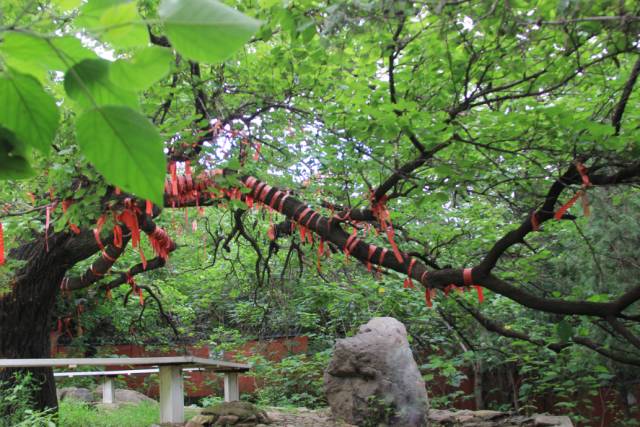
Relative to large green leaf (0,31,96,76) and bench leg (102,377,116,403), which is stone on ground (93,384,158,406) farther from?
large green leaf (0,31,96,76)

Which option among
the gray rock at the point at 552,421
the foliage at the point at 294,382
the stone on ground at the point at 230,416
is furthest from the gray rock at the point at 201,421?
the foliage at the point at 294,382

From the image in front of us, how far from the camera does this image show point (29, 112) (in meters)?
0.32

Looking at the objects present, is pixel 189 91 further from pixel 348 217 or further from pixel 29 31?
pixel 29 31

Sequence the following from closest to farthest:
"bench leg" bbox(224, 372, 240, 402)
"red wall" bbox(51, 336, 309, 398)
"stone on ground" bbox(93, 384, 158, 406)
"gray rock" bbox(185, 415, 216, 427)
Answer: "gray rock" bbox(185, 415, 216, 427), "bench leg" bbox(224, 372, 240, 402), "stone on ground" bbox(93, 384, 158, 406), "red wall" bbox(51, 336, 309, 398)

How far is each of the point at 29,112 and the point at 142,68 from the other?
72 mm

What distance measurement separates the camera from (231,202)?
15.7ft

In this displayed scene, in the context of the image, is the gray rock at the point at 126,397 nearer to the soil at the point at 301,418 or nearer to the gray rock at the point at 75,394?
the gray rock at the point at 75,394

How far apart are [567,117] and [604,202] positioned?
4122mm

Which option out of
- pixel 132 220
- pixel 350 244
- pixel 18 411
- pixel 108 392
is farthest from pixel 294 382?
pixel 132 220

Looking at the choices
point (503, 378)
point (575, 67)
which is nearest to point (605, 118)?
point (575, 67)

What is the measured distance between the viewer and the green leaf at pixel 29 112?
12.2 inches

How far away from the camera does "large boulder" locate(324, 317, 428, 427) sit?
629 cm

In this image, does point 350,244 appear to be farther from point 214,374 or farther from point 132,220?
point 214,374

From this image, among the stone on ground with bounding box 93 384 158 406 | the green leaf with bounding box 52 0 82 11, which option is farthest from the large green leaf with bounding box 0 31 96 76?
the stone on ground with bounding box 93 384 158 406
